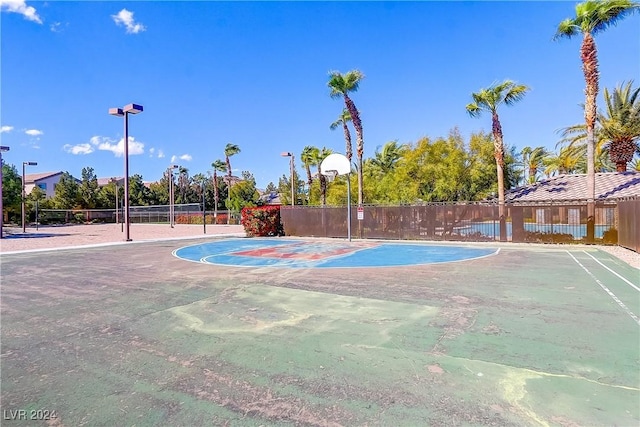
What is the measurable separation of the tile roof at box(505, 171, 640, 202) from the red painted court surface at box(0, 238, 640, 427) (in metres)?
19.2

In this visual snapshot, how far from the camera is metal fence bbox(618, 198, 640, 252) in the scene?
12.7 m

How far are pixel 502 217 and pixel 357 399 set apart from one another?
16.7m

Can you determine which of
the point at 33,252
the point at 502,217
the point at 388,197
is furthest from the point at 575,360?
the point at 388,197

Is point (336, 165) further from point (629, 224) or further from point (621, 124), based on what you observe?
point (621, 124)

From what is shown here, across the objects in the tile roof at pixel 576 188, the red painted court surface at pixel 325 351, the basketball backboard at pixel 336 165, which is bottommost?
the red painted court surface at pixel 325 351

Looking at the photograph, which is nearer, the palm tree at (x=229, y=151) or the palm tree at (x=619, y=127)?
the palm tree at (x=619, y=127)

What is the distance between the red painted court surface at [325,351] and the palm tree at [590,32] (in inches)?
463

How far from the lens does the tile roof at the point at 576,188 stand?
24.2 metres

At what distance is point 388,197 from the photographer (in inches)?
1141

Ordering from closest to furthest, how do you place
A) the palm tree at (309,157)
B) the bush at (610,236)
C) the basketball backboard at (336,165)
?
the bush at (610,236), the basketball backboard at (336,165), the palm tree at (309,157)

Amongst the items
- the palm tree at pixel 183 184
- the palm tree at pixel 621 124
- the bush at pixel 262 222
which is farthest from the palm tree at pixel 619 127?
the palm tree at pixel 183 184

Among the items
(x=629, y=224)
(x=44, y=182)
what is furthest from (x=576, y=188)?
(x=44, y=182)

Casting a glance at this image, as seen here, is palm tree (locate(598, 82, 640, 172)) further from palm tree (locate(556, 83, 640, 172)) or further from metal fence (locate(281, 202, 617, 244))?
metal fence (locate(281, 202, 617, 244))

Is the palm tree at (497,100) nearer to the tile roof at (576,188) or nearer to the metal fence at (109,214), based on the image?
the tile roof at (576,188)
